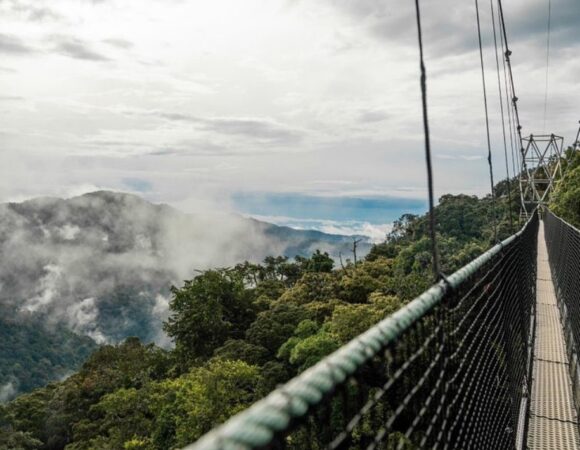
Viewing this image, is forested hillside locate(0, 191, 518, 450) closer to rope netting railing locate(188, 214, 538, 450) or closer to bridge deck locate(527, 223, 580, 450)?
bridge deck locate(527, 223, 580, 450)

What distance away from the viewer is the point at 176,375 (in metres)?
34.8

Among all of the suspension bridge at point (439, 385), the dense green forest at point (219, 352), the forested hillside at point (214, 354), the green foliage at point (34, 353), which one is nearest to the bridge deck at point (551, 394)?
the suspension bridge at point (439, 385)

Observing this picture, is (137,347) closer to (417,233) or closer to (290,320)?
(290,320)

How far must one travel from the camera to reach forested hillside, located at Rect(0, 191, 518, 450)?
22.3 metres

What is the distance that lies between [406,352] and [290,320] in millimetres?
29894

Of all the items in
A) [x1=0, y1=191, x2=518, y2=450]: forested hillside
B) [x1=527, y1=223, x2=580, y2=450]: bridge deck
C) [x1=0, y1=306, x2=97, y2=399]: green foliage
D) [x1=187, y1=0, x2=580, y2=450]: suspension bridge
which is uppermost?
[x1=187, y1=0, x2=580, y2=450]: suspension bridge

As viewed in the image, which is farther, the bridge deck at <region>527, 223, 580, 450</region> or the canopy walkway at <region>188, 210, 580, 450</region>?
the bridge deck at <region>527, 223, 580, 450</region>

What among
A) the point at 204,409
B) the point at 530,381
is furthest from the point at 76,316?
the point at 530,381

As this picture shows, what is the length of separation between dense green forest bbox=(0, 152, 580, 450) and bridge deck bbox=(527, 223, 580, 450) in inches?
450

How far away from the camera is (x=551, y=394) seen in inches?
180

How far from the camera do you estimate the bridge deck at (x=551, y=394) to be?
3746 millimetres

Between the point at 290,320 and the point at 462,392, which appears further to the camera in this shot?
the point at 290,320

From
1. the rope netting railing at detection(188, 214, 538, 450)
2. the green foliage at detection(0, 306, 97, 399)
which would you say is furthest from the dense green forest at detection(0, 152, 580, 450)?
the green foliage at detection(0, 306, 97, 399)

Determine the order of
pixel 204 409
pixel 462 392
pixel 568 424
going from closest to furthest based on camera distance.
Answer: pixel 462 392
pixel 568 424
pixel 204 409
